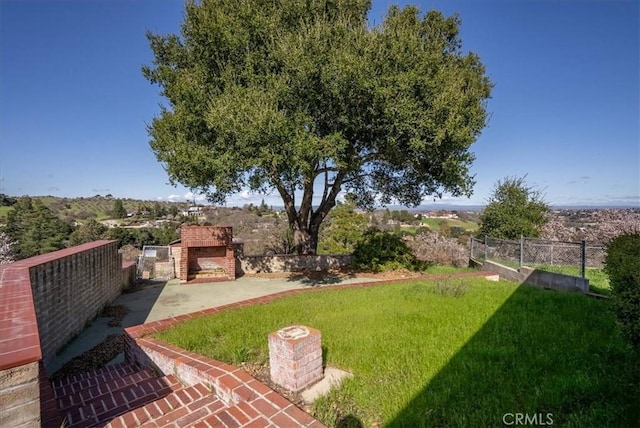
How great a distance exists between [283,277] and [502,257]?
7.36 metres

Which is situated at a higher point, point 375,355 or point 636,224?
point 636,224

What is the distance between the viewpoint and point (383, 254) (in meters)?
11.4

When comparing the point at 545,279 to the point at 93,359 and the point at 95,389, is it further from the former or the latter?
the point at 93,359

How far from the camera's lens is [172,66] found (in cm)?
995

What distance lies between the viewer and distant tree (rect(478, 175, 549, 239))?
518 inches

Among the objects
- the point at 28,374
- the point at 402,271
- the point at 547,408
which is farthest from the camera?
the point at 402,271

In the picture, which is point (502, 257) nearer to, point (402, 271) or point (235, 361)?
point (402, 271)

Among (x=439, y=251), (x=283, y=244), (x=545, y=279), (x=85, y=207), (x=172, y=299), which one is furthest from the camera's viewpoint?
(x=85, y=207)

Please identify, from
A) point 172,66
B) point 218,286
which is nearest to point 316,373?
point 218,286

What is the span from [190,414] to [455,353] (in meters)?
2.82
